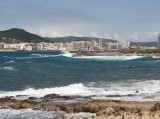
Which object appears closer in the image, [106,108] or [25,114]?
[106,108]

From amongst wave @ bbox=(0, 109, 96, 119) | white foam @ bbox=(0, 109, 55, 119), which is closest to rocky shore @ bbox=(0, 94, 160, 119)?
wave @ bbox=(0, 109, 96, 119)

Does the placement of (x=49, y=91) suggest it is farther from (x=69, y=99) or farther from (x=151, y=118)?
(x=151, y=118)

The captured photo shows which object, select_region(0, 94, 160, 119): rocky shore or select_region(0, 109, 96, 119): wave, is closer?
select_region(0, 94, 160, 119): rocky shore

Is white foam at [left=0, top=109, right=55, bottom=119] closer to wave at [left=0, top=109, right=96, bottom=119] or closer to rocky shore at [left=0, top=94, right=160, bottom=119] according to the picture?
A: wave at [left=0, top=109, right=96, bottom=119]

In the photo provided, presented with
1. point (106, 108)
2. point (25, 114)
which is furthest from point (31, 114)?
point (106, 108)

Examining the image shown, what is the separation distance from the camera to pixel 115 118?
1041 cm

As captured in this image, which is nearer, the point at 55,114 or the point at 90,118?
the point at 90,118

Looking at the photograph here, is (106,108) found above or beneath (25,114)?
above

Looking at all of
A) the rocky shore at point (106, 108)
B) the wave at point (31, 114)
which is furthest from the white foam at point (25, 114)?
the rocky shore at point (106, 108)

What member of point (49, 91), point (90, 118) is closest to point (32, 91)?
point (49, 91)

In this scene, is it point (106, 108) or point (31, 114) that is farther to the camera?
point (31, 114)

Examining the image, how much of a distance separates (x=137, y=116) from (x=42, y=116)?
4.25 meters

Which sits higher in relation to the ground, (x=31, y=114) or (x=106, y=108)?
(x=106, y=108)

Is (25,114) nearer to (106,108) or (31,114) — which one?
(31,114)
